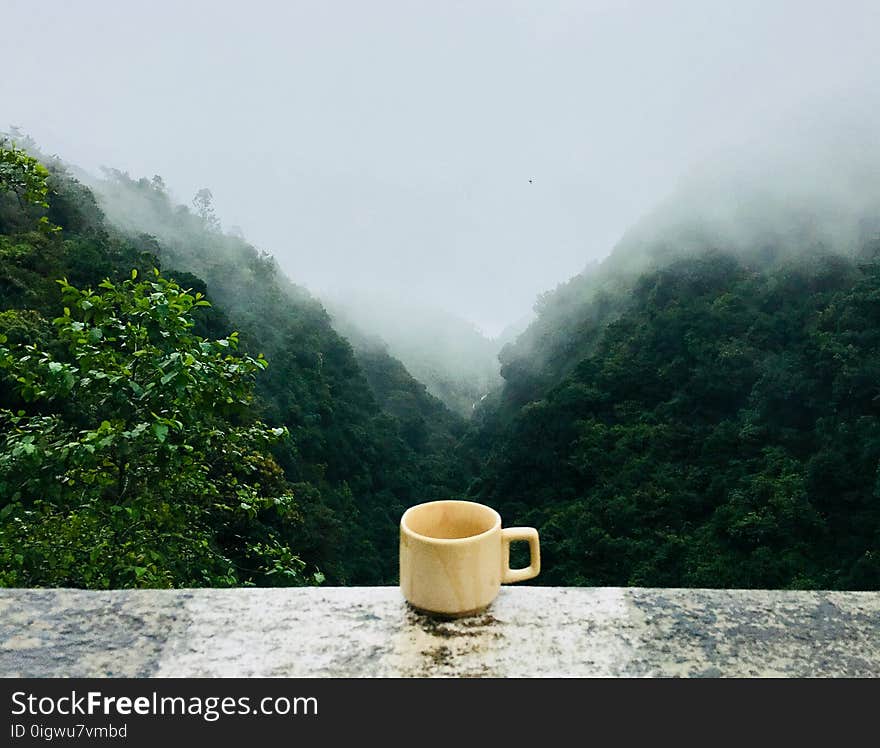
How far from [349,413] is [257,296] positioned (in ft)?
23.7

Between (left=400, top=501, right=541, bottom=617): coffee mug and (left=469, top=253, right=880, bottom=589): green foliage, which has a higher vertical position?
(left=400, top=501, right=541, bottom=617): coffee mug

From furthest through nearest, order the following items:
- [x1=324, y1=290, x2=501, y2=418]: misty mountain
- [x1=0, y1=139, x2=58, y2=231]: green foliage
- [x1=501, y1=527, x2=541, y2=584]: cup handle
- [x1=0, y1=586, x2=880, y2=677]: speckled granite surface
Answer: [x1=324, y1=290, x2=501, y2=418]: misty mountain, [x1=0, y1=139, x2=58, y2=231]: green foliage, [x1=501, y1=527, x2=541, y2=584]: cup handle, [x1=0, y1=586, x2=880, y2=677]: speckled granite surface

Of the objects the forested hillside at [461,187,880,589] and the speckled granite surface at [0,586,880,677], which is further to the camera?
the forested hillside at [461,187,880,589]

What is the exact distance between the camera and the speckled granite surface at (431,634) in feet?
3.21

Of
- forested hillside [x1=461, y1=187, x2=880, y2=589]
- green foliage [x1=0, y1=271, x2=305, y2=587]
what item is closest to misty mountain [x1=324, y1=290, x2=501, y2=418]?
forested hillside [x1=461, y1=187, x2=880, y2=589]

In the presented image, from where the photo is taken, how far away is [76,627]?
3.50 ft

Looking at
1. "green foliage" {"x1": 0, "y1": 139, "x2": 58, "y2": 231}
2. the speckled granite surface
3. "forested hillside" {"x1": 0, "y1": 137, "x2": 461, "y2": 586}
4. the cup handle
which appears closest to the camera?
the speckled granite surface

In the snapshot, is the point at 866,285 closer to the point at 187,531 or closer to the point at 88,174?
the point at 187,531

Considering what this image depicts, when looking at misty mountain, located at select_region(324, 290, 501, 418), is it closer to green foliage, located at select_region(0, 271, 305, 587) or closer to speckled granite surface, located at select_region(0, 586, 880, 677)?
green foliage, located at select_region(0, 271, 305, 587)

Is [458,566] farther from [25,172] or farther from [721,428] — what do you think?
[721,428]

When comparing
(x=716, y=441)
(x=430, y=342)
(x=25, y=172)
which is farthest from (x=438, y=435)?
(x=25, y=172)

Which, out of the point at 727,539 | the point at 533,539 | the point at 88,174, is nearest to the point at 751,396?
the point at 727,539

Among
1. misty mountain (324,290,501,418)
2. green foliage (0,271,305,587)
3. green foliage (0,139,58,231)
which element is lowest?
misty mountain (324,290,501,418)

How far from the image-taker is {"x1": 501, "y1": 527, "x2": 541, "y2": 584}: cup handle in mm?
1122
